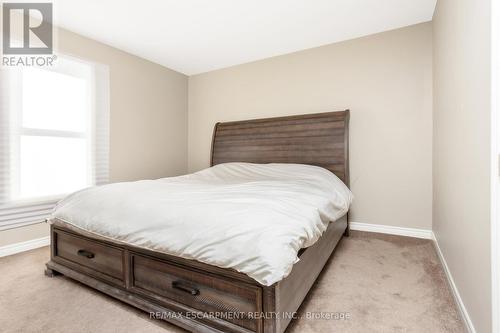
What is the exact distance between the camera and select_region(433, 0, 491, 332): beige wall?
107 centimetres

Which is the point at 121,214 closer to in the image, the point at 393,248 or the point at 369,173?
the point at 393,248

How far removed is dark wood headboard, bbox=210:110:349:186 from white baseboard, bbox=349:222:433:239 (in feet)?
1.91

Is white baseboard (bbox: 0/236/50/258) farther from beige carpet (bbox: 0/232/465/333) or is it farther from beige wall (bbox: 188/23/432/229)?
beige wall (bbox: 188/23/432/229)

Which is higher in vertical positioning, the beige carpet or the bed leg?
the bed leg

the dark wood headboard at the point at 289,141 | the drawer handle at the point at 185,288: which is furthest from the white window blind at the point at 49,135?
the drawer handle at the point at 185,288

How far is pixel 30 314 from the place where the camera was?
4.62 ft

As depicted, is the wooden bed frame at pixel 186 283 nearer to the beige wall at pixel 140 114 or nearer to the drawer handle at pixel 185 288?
the drawer handle at pixel 185 288

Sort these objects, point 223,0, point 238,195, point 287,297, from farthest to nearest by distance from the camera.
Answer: point 223,0, point 238,195, point 287,297

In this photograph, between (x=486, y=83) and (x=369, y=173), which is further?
(x=369, y=173)

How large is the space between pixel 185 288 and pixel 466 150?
1.64 metres

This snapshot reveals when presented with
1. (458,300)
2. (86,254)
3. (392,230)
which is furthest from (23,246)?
(392,230)

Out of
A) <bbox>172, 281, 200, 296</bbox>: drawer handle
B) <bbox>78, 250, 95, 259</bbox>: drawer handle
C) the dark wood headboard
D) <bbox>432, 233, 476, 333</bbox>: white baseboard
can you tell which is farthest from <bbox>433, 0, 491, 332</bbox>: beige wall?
<bbox>78, 250, 95, 259</bbox>: drawer handle

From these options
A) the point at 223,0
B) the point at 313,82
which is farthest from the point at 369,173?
the point at 223,0

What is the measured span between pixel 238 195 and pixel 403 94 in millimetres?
2237
